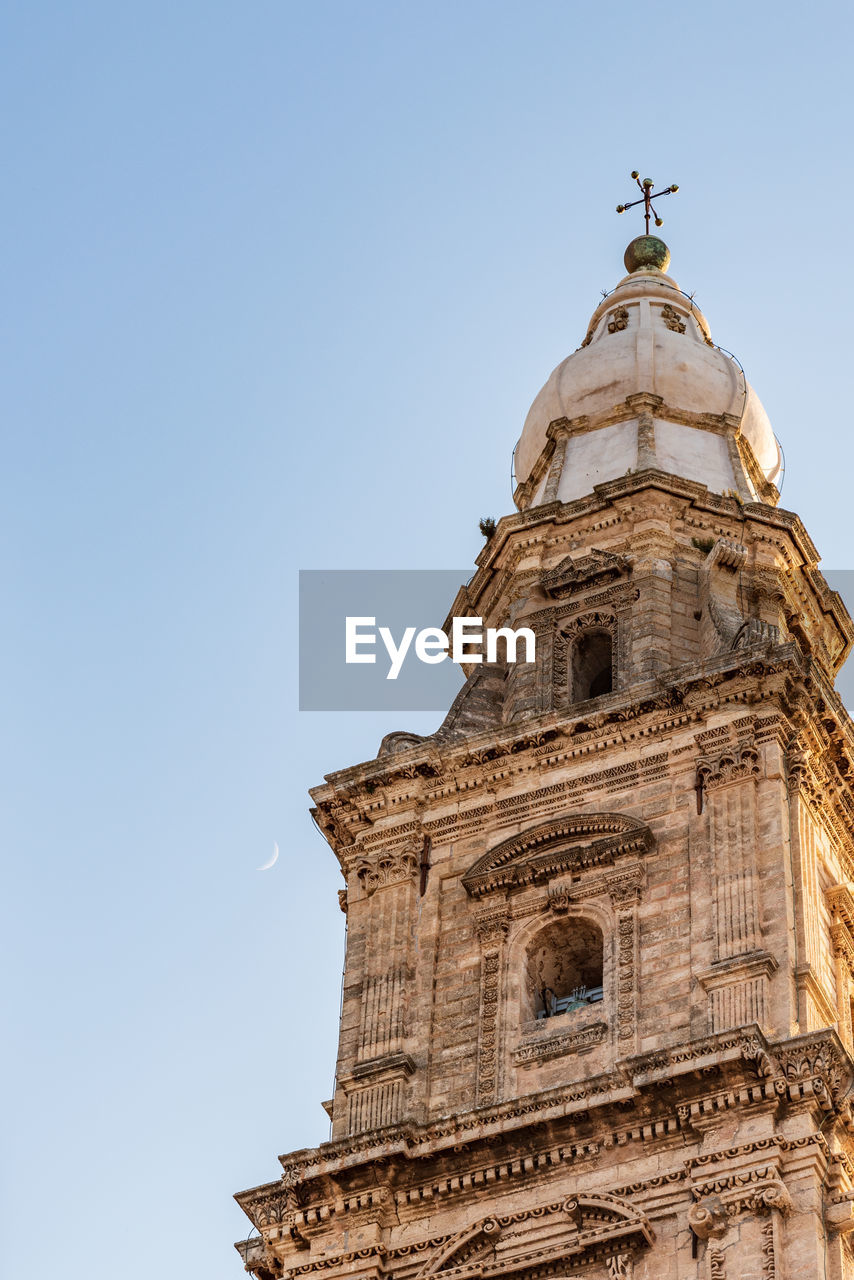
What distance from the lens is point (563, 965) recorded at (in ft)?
142

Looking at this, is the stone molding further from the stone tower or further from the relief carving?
the relief carving

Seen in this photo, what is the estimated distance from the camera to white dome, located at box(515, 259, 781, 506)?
52.7m

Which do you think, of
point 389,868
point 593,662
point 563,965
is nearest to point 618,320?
point 593,662

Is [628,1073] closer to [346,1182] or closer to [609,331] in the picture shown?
[346,1182]

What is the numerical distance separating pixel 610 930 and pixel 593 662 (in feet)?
26.9

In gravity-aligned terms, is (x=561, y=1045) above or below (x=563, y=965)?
below

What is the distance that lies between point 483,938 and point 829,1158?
7477 mm

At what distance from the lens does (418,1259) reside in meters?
38.7

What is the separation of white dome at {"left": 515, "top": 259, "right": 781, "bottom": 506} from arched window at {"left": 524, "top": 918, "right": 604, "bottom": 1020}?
37.5ft

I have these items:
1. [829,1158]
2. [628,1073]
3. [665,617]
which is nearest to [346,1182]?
[628,1073]

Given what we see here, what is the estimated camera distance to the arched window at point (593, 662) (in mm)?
48750

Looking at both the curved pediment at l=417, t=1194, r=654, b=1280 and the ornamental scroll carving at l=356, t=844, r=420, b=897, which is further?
the ornamental scroll carving at l=356, t=844, r=420, b=897

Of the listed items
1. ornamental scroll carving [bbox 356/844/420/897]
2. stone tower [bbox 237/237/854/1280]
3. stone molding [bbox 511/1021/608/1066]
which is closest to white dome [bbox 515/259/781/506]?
stone tower [bbox 237/237/854/1280]

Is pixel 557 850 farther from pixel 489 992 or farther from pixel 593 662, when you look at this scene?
pixel 593 662
